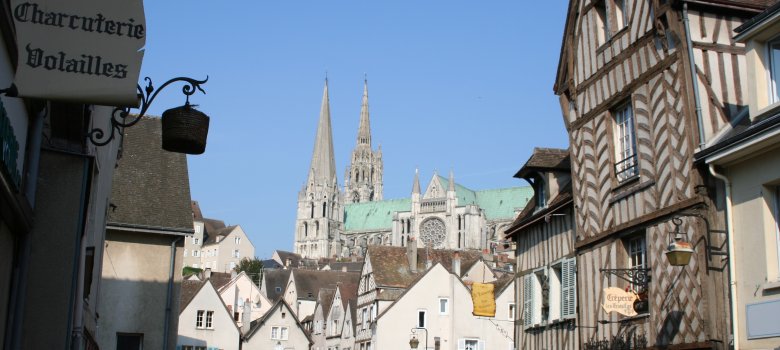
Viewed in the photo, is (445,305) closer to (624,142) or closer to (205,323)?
(205,323)

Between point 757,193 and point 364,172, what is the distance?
170 metres

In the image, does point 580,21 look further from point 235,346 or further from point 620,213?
point 235,346

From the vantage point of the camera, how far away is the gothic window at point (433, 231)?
139 metres

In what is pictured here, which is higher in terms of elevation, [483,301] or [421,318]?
[421,318]

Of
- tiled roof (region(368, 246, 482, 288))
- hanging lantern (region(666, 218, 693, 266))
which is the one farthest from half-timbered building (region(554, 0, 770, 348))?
tiled roof (region(368, 246, 482, 288))

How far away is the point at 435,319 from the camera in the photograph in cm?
4134

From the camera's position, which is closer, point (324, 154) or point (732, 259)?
point (732, 259)

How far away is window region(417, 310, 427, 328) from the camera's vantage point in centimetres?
4147

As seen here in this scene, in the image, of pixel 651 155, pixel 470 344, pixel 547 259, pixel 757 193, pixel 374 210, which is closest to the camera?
pixel 757 193

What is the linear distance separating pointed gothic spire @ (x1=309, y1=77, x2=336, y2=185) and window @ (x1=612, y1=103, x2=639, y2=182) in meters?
154

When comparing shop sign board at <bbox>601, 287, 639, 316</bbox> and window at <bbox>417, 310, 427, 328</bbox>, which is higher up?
window at <bbox>417, 310, 427, 328</bbox>

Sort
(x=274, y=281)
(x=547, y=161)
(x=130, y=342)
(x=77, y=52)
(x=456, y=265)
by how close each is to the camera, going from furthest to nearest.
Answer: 1. (x=274, y=281)
2. (x=456, y=265)
3. (x=130, y=342)
4. (x=547, y=161)
5. (x=77, y=52)

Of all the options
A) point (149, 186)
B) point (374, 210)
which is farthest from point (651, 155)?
point (374, 210)

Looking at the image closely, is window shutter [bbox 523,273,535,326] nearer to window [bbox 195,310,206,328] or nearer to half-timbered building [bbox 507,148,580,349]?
half-timbered building [bbox 507,148,580,349]
